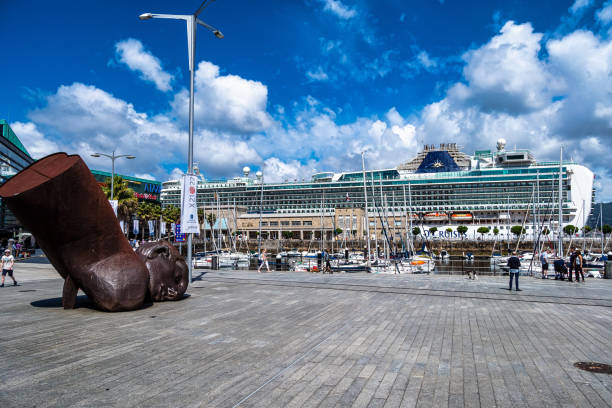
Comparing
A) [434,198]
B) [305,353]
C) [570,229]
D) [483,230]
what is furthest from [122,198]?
[570,229]

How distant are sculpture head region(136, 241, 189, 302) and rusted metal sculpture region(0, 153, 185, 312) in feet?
3.02

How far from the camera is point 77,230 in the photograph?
962 centimetres

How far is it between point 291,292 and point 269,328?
6.27 meters

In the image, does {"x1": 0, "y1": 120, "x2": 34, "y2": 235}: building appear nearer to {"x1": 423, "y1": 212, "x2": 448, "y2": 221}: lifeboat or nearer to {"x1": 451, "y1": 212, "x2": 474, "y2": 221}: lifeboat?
{"x1": 423, "y1": 212, "x2": 448, "y2": 221}: lifeboat

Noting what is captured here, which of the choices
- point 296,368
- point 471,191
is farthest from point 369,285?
point 471,191

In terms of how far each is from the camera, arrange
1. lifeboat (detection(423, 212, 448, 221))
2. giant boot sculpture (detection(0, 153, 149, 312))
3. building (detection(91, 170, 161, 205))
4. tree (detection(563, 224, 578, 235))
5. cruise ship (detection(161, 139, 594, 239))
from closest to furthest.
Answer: giant boot sculpture (detection(0, 153, 149, 312)) → tree (detection(563, 224, 578, 235)) → cruise ship (detection(161, 139, 594, 239)) → lifeboat (detection(423, 212, 448, 221)) → building (detection(91, 170, 161, 205))

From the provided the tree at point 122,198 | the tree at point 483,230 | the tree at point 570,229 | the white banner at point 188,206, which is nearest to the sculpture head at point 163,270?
the white banner at point 188,206

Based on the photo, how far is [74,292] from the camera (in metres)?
10.7

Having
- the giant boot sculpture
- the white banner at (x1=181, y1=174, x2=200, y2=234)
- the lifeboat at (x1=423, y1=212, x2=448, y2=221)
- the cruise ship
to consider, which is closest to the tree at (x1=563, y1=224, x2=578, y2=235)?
the cruise ship

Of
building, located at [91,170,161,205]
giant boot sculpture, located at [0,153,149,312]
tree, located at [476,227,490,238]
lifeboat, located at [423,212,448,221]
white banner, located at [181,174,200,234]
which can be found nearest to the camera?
giant boot sculpture, located at [0,153,149,312]

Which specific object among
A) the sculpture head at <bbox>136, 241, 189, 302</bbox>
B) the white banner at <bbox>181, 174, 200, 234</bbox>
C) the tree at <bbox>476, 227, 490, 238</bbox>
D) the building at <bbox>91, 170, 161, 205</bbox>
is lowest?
the tree at <bbox>476, 227, 490, 238</bbox>

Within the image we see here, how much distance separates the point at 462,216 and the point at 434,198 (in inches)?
355

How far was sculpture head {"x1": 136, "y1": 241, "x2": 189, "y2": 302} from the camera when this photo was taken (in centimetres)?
1192

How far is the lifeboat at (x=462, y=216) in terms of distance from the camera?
107 metres
